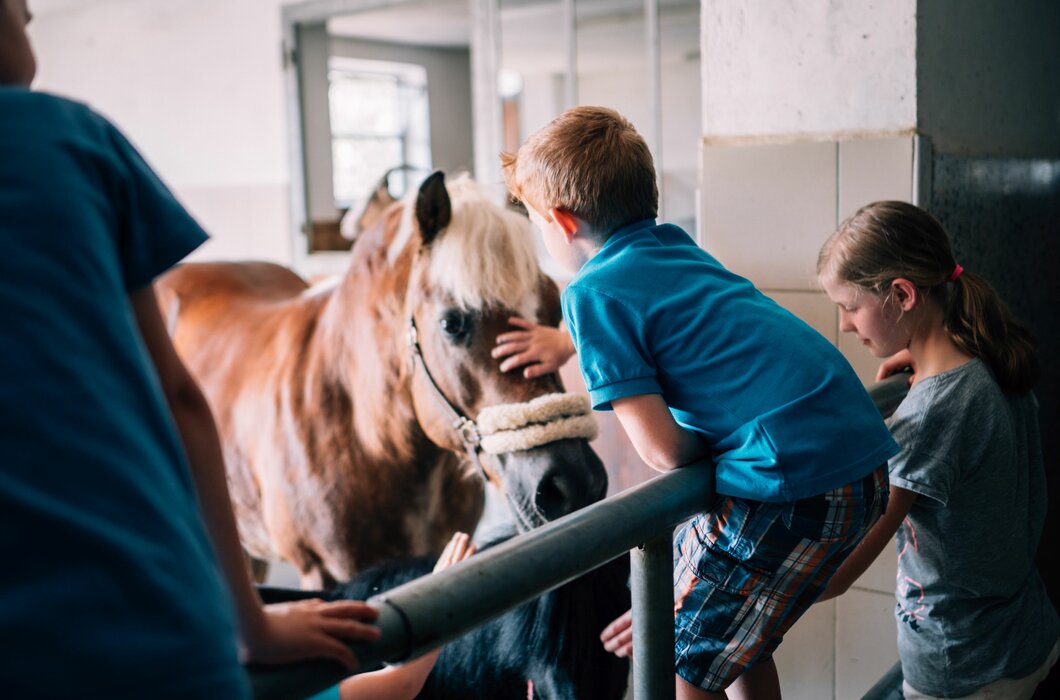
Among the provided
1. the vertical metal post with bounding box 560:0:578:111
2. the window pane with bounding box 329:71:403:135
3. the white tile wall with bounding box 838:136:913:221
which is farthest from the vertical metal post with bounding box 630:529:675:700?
the window pane with bounding box 329:71:403:135

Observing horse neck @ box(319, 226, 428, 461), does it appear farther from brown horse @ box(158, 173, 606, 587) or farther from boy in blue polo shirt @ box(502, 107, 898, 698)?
boy in blue polo shirt @ box(502, 107, 898, 698)

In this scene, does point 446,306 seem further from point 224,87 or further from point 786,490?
point 224,87

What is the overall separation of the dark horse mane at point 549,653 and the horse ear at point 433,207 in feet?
2.72

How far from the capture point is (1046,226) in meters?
2.23

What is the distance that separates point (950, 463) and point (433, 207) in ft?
3.37

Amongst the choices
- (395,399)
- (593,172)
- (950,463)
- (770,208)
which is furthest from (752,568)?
(395,399)

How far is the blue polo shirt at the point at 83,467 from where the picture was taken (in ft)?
1.43

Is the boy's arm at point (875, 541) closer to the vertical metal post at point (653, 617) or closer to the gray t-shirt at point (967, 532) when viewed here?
the gray t-shirt at point (967, 532)

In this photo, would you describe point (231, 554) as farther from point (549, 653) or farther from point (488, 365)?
point (488, 365)

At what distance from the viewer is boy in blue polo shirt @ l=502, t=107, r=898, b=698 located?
968 mm

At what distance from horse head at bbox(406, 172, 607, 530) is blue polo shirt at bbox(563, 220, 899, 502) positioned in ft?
1.73

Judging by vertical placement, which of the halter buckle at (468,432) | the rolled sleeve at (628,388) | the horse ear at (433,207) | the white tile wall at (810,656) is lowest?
the white tile wall at (810,656)

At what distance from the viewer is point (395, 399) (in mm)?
1887

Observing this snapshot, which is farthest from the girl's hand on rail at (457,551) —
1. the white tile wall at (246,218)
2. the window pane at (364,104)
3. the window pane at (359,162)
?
the window pane at (364,104)
